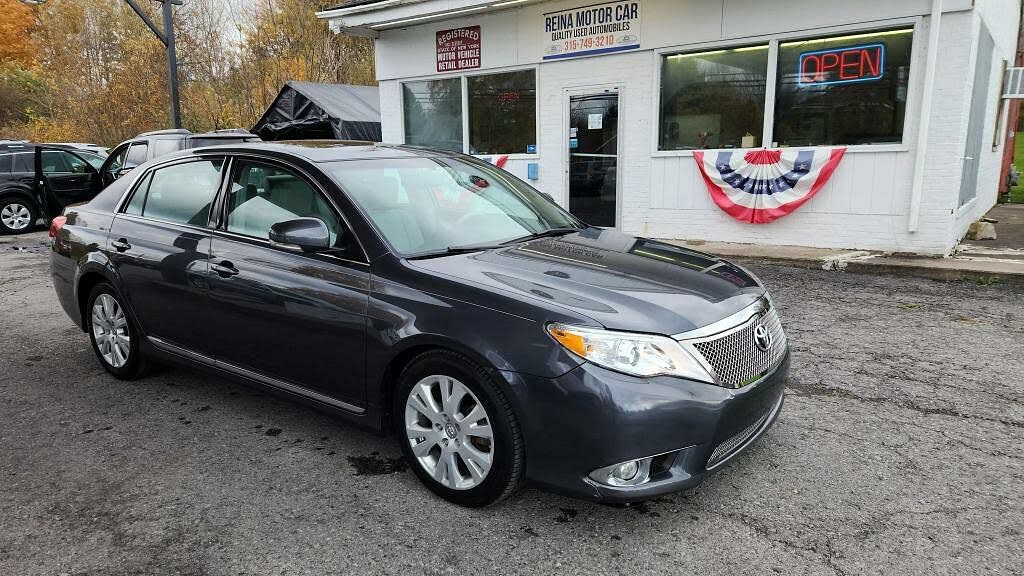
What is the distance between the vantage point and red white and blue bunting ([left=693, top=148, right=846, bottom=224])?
27.3ft

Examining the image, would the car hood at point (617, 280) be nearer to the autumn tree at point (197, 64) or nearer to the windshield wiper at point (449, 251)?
the windshield wiper at point (449, 251)

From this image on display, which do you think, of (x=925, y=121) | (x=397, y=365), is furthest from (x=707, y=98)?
(x=397, y=365)

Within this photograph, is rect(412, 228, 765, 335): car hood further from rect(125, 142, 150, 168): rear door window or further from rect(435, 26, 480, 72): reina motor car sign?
rect(125, 142, 150, 168): rear door window

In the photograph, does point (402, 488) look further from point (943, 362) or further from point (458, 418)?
point (943, 362)

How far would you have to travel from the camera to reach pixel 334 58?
2755 centimetres

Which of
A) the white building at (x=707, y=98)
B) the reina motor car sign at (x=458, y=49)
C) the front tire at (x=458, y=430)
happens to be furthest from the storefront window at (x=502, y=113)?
the front tire at (x=458, y=430)

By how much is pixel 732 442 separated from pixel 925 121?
6.53m

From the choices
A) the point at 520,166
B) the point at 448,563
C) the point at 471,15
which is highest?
the point at 471,15

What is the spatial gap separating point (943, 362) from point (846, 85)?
457cm

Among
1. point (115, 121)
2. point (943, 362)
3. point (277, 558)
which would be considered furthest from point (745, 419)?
point (115, 121)

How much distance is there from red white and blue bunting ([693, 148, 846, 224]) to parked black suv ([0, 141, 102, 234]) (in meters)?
12.5

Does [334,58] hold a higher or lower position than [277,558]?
higher

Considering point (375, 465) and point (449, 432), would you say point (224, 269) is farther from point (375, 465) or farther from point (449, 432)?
point (449, 432)

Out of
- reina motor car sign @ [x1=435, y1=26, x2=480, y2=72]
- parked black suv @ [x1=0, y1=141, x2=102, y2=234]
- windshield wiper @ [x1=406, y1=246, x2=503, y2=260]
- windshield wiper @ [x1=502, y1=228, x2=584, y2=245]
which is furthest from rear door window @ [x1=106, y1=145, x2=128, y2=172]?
windshield wiper @ [x1=406, y1=246, x2=503, y2=260]
